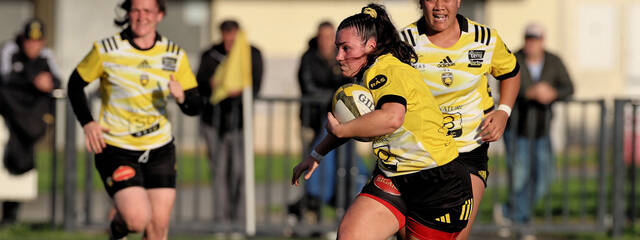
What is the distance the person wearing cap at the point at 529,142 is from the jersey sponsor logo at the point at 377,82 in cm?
554

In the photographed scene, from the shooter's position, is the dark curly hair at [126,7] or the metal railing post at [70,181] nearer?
the dark curly hair at [126,7]

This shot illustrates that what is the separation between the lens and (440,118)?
5641 mm

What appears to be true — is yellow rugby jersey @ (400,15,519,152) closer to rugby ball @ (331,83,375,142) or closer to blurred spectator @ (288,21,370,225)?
rugby ball @ (331,83,375,142)

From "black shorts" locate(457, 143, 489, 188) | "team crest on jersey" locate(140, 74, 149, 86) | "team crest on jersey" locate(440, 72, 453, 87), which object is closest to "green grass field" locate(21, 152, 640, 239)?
"team crest on jersey" locate(140, 74, 149, 86)

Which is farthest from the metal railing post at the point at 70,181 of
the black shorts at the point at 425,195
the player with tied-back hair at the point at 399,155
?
the black shorts at the point at 425,195

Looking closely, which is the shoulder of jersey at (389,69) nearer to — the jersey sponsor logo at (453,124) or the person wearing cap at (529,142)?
the jersey sponsor logo at (453,124)

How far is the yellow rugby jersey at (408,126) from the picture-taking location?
537cm

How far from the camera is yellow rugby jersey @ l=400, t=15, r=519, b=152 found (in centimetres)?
621

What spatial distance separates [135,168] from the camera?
724cm

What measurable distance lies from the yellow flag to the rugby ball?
17.0 feet

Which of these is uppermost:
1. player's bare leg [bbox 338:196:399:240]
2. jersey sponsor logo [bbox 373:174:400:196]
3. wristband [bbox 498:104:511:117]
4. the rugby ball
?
the rugby ball

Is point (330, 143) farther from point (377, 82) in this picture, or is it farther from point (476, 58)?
point (476, 58)

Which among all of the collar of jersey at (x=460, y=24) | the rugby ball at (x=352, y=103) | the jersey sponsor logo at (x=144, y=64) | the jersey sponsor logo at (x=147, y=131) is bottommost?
the jersey sponsor logo at (x=147, y=131)

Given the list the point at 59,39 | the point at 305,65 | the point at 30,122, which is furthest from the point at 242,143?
the point at 59,39
